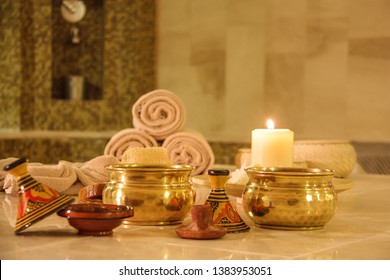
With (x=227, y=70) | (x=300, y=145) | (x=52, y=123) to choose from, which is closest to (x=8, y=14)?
(x=52, y=123)

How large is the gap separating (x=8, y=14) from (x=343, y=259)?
3.08 metres

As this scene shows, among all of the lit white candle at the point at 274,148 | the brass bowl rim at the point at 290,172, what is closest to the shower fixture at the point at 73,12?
the lit white candle at the point at 274,148

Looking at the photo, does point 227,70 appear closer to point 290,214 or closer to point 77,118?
point 77,118

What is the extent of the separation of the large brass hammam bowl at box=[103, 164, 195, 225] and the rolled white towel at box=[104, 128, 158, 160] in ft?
2.34

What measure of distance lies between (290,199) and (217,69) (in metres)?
2.93

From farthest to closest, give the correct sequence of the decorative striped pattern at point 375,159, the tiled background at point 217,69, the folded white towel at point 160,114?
the tiled background at point 217,69 → the decorative striped pattern at point 375,159 → the folded white towel at point 160,114

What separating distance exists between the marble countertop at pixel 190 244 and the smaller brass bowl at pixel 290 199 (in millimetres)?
17

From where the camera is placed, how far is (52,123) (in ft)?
11.9

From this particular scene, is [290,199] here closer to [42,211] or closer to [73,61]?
[42,211]

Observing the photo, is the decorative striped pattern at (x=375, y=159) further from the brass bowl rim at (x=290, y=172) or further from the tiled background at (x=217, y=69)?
the brass bowl rim at (x=290, y=172)

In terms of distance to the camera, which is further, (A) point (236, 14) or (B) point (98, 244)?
(A) point (236, 14)

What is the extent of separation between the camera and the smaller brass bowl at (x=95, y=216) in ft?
2.54
